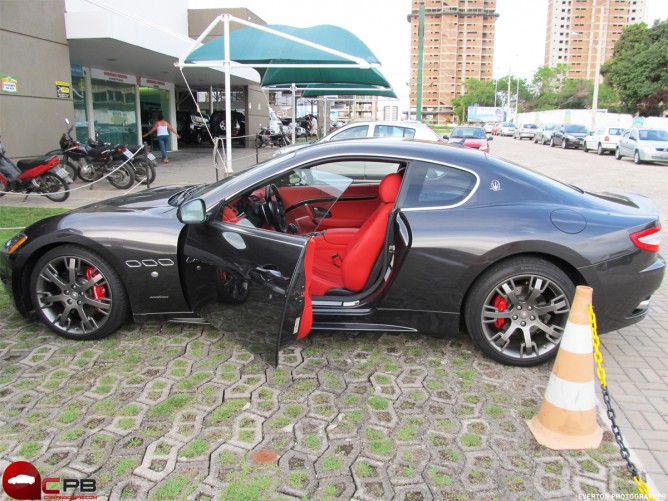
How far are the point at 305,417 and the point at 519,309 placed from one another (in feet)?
5.13

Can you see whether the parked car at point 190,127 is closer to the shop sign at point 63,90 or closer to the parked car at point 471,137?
the parked car at point 471,137

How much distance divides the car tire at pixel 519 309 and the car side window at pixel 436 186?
0.54m

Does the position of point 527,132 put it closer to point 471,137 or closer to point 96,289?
point 471,137

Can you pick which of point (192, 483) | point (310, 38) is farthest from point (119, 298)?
point (310, 38)

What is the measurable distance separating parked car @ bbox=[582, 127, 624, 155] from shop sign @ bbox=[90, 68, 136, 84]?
2196cm

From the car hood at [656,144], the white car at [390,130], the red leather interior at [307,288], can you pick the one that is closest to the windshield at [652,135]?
the car hood at [656,144]

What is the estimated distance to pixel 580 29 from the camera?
110 m

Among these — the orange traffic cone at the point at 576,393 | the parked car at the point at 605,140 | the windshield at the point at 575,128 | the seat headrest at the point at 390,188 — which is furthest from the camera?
the windshield at the point at 575,128

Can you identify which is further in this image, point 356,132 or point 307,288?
point 356,132

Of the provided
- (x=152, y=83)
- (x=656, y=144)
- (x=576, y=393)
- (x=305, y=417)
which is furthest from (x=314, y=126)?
(x=576, y=393)

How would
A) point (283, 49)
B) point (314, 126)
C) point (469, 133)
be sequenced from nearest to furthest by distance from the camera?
1. point (283, 49)
2. point (469, 133)
3. point (314, 126)

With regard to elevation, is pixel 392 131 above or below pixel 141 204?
above

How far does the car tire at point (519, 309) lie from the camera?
3.45 m

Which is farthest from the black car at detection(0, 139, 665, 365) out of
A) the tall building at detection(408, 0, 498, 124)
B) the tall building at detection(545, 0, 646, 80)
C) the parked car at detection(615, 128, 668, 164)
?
the tall building at detection(408, 0, 498, 124)
